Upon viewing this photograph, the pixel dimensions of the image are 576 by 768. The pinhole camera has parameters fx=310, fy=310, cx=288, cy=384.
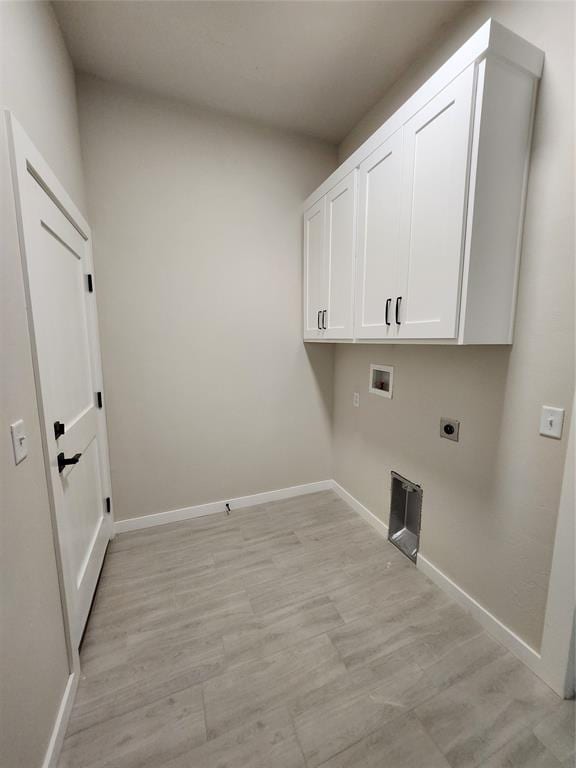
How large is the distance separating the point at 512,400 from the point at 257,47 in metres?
2.24

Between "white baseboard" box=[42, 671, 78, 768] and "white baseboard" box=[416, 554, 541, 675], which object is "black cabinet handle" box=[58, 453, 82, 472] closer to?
"white baseboard" box=[42, 671, 78, 768]

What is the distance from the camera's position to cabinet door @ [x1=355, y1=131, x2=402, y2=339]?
155 centimetres

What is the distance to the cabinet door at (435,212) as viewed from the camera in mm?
1205

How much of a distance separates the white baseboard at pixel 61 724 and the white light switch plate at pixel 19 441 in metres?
0.94

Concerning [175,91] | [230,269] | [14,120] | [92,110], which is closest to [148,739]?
[14,120]

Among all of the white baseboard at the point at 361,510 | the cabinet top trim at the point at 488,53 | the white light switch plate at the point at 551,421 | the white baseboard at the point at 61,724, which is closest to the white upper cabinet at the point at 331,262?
the cabinet top trim at the point at 488,53

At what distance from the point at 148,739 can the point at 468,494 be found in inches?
65.1

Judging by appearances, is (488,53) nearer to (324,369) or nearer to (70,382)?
(324,369)

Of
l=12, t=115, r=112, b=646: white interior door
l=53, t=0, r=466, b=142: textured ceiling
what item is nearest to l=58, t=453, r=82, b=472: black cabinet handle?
l=12, t=115, r=112, b=646: white interior door

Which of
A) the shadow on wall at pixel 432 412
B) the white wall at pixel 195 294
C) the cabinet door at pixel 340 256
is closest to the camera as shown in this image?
the shadow on wall at pixel 432 412

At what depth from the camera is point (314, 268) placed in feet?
7.73

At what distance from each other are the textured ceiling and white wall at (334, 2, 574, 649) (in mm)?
190

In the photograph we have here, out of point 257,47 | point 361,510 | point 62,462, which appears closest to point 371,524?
point 361,510

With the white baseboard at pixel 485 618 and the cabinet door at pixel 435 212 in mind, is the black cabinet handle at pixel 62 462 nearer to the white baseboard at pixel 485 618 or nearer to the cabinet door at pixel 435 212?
the cabinet door at pixel 435 212
